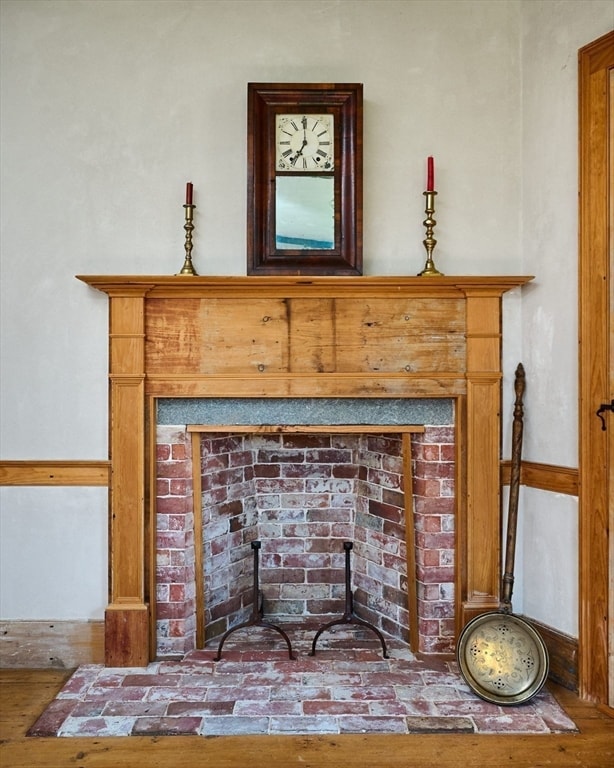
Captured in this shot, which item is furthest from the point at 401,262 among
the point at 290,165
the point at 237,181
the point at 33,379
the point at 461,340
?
the point at 33,379

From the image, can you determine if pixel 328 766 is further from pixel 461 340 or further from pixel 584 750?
pixel 461 340

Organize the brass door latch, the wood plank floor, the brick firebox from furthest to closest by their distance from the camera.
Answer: the brick firebox, the brass door latch, the wood plank floor

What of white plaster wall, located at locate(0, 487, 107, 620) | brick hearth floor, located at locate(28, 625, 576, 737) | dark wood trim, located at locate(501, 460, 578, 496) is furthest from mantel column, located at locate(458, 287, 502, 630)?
white plaster wall, located at locate(0, 487, 107, 620)

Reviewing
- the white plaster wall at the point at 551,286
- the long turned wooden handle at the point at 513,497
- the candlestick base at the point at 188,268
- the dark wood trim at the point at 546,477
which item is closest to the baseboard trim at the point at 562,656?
the white plaster wall at the point at 551,286

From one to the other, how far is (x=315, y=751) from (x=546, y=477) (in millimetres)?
1369

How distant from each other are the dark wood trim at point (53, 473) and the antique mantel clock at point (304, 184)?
111cm

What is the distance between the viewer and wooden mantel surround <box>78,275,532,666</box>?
2.48 meters

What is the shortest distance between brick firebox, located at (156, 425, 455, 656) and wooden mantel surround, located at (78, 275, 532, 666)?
10cm

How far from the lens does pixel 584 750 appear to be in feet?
6.53

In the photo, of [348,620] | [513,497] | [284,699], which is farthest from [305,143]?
[284,699]

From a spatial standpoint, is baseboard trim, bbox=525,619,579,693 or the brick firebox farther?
the brick firebox

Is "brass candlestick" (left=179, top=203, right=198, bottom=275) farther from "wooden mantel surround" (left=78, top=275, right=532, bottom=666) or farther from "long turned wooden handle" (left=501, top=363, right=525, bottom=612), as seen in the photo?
"long turned wooden handle" (left=501, top=363, right=525, bottom=612)

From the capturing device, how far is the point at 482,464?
2.51 metres

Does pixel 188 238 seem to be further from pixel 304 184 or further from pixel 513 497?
pixel 513 497
